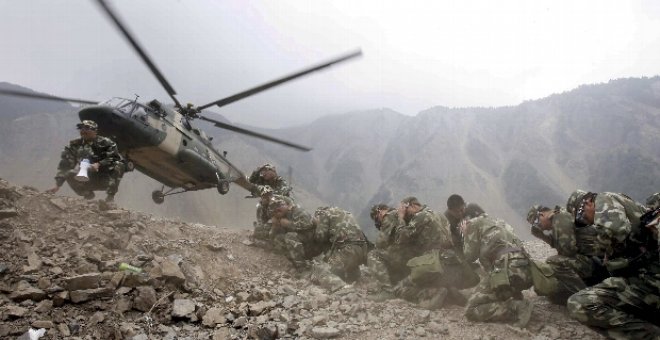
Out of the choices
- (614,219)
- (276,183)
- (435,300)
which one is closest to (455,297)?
(435,300)

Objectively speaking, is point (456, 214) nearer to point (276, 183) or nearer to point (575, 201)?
point (575, 201)

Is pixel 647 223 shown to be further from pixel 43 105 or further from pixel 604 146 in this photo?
pixel 43 105

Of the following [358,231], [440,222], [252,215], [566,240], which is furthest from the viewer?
[252,215]

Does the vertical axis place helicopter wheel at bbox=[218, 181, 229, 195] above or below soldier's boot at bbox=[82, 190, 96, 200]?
above

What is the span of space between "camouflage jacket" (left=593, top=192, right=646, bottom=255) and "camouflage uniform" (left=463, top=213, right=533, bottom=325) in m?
0.93

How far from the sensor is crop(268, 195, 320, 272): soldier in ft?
21.5

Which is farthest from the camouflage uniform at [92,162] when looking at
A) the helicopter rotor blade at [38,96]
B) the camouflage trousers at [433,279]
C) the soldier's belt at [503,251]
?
the soldier's belt at [503,251]

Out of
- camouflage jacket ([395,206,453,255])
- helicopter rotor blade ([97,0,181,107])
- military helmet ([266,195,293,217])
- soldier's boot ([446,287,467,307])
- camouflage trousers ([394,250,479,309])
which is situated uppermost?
helicopter rotor blade ([97,0,181,107])

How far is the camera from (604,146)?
49094 millimetres

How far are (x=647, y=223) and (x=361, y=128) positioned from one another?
212 ft

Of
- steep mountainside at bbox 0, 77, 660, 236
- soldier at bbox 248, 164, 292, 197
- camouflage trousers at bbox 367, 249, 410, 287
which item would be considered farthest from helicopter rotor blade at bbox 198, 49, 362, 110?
steep mountainside at bbox 0, 77, 660, 236

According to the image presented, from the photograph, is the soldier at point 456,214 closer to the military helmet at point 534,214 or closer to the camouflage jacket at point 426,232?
the camouflage jacket at point 426,232

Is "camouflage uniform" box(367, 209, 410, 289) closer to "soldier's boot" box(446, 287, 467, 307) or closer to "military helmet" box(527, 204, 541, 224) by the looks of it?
"soldier's boot" box(446, 287, 467, 307)

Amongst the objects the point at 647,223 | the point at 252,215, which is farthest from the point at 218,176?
the point at 252,215
